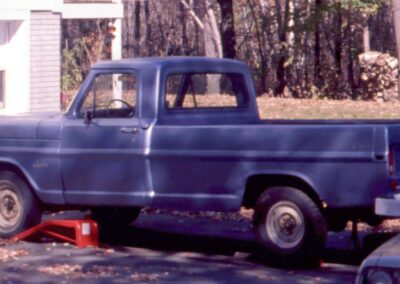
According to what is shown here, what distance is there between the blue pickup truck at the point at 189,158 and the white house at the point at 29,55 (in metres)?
8.81

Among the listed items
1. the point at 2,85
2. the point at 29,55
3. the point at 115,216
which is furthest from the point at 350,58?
the point at 115,216

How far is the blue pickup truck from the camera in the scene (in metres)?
9.46

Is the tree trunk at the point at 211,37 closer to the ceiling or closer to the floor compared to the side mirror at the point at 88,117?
closer to the ceiling

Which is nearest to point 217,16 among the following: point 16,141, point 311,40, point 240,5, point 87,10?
point 240,5

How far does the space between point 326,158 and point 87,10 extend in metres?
14.8

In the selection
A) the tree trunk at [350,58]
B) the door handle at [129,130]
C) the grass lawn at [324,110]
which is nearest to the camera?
the door handle at [129,130]

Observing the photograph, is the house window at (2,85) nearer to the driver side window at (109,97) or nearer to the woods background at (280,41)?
the driver side window at (109,97)

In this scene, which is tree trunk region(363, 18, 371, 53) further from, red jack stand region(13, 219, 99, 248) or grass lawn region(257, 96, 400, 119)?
red jack stand region(13, 219, 99, 248)

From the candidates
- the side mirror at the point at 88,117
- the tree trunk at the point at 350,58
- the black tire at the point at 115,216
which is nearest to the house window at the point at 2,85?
the black tire at the point at 115,216

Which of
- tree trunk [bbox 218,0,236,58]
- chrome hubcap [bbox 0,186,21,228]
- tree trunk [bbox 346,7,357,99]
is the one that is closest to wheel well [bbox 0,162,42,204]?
chrome hubcap [bbox 0,186,21,228]

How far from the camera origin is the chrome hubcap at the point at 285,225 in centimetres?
979

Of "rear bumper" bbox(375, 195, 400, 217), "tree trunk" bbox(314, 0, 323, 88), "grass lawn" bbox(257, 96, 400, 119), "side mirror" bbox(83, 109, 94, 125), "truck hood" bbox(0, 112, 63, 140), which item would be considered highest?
"tree trunk" bbox(314, 0, 323, 88)

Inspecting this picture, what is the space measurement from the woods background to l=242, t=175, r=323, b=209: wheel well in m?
22.4

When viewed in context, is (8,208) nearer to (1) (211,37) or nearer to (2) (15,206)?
(2) (15,206)
